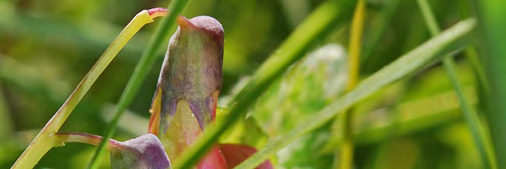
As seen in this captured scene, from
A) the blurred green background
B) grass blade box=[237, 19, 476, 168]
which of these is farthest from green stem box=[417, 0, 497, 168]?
grass blade box=[237, 19, 476, 168]

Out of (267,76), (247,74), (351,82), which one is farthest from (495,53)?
(247,74)

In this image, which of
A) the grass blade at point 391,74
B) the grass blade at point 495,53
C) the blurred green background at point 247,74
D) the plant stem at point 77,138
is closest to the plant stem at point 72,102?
the plant stem at point 77,138

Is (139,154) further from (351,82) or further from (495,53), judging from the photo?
(351,82)

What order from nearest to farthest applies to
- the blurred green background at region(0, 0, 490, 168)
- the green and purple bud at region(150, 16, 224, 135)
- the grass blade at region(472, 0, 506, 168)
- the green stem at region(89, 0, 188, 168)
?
the grass blade at region(472, 0, 506, 168), the green stem at region(89, 0, 188, 168), the green and purple bud at region(150, 16, 224, 135), the blurred green background at region(0, 0, 490, 168)

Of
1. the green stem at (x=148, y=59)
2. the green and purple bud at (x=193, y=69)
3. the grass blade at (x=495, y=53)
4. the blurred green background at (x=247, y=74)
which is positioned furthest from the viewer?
the blurred green background at (x=247, y=74)

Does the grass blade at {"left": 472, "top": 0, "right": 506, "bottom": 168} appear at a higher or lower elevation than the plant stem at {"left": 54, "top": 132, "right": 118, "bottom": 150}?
higher

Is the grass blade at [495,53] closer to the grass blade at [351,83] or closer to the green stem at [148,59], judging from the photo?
the green stem at [148,59]

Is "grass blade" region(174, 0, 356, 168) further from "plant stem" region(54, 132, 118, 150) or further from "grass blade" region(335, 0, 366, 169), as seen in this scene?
"grass blade" region(335, 0, 366, 169)
